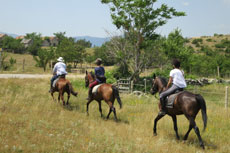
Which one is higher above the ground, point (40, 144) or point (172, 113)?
point (172, 113)

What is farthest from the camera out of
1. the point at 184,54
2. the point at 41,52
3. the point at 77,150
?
the point at 41,52

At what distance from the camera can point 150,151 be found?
5.73 m

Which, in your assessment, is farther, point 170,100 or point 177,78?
point 170,100

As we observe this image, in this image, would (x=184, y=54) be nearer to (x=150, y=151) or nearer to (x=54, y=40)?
(x=150, y=151)

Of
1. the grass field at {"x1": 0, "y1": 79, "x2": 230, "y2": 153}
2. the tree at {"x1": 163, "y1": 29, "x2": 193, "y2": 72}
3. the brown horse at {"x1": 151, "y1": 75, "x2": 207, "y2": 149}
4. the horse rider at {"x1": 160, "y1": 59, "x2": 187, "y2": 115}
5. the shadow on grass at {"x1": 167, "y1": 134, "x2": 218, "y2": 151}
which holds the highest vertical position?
the tree at {"x1": 163, "y1": 29, "x2": 193, "y2": 72}

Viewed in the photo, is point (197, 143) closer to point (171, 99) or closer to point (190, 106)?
point (190, 106)

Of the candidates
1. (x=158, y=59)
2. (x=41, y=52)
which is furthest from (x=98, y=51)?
(x=158, y=59)

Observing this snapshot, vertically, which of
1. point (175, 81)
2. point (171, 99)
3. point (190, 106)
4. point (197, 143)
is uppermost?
point (175, 81)

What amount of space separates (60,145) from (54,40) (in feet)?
394

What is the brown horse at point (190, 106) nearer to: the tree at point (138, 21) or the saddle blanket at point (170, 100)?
the saddle blanket at point (170, 100)

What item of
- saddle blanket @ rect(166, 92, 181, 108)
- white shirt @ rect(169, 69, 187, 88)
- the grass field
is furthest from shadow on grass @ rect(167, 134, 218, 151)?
white shirt @ rect(169, 69, 187, 88)

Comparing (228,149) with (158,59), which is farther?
(158,59)

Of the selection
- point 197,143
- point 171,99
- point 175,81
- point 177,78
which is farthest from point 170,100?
point 197,143

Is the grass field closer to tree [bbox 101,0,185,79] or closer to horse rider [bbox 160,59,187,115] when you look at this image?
horse rider [bbox 160,59,187,115]
